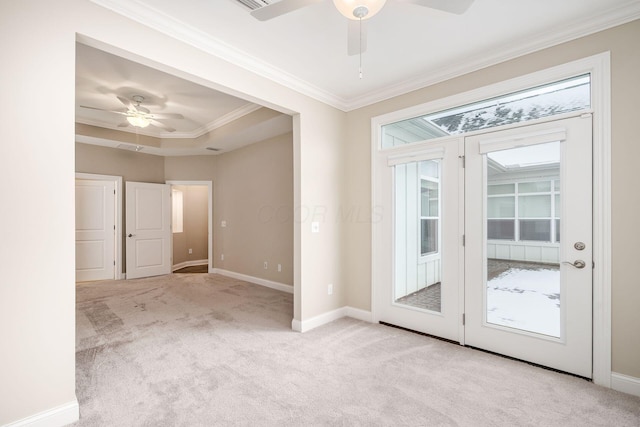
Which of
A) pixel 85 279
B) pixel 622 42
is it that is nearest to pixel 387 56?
pixel 622 42

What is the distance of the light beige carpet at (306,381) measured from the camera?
1.93 meters

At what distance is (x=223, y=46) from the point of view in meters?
2.67

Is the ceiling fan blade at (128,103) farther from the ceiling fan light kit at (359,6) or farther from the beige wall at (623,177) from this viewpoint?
the beige wall at (623,177)

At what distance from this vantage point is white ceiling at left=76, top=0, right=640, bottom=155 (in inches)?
87.4

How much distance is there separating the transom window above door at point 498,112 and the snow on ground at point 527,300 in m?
1.39

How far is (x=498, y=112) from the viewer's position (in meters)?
2.84

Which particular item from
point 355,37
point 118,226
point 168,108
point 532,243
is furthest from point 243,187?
point 532,243

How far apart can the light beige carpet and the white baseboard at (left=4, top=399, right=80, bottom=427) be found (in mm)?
67

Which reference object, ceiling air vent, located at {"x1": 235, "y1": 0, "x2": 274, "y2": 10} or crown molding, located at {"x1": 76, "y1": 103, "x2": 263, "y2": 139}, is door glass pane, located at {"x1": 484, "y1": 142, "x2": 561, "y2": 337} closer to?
ceiling air vent, located at {"x1": 235, "y1": 0, "x2": 274, "y2": 10}

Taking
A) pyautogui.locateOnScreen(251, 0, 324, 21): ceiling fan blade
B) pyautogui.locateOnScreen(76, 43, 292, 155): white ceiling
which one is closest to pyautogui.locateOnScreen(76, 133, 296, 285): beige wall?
pyautogui.locateOnScreen(76, 43, 292, 155): white ceiling

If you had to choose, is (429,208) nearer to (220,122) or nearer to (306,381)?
(306,381)

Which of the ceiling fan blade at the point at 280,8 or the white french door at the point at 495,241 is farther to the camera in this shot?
the white french door at the point at 495,241

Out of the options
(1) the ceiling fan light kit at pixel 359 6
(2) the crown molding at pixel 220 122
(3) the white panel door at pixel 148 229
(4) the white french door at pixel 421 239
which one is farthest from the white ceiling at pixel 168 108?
(1) the ceiling fan light kit at pixel 359 6

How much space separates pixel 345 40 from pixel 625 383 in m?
3.51
